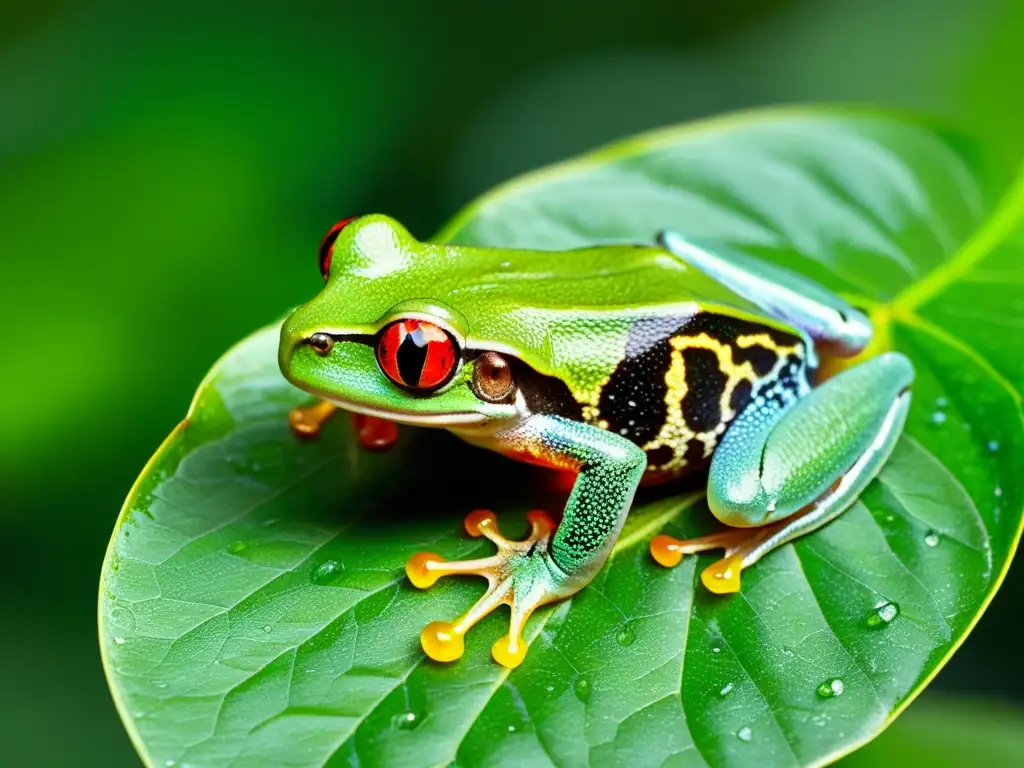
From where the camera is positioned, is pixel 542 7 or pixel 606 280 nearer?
pixel 606 280

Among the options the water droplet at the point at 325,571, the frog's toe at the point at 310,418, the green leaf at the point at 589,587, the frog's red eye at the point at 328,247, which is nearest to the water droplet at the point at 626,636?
the green leaf at the point at 589,587

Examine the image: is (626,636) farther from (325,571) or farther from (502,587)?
(325,571)

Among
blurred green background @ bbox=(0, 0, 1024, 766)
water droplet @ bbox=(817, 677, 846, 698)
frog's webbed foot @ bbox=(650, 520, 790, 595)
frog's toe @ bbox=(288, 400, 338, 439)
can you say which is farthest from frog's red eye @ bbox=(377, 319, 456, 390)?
blurred green background @ bbox=(0, 0, 1024, 766)

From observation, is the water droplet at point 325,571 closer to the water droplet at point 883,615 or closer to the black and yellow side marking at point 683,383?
the black and yellow side marking at point 683,383

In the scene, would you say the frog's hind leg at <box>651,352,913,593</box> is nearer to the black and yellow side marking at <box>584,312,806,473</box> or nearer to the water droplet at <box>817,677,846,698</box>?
the black and yellow side marking at <box>584,312,806,473</box>

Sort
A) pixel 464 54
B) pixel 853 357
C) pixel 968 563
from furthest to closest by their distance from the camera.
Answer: pixel 464 54 < pixel 853 357 < pixel 968 563

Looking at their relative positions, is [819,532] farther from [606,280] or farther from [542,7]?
[542,7]

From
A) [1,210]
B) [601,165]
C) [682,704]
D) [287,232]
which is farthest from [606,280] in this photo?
[1,210]
